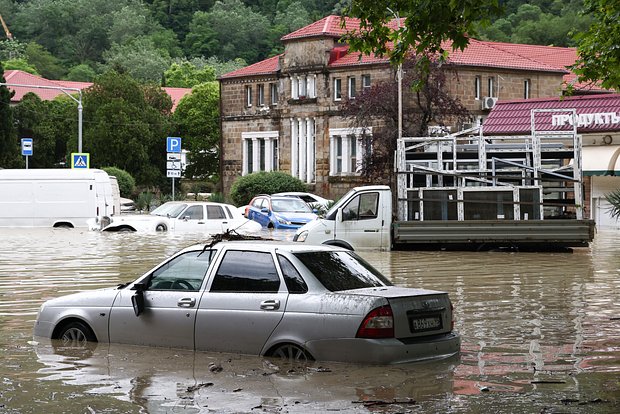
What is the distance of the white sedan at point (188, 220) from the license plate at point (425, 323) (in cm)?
2583

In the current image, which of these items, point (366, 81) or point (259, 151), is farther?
point (259, 151)

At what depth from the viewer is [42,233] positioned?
1537 inches

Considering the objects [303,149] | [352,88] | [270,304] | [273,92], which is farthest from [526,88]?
[270,304]

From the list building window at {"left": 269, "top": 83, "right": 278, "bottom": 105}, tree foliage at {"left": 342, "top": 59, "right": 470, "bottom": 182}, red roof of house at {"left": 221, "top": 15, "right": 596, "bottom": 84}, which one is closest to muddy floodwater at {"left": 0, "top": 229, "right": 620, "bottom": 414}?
tree foliage at {"left": 342, "top": 59, "right": 470, "bottom": 182}

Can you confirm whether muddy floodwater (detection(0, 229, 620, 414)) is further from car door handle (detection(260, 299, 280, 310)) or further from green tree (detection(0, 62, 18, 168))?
green tree (detection(0, 62, 18, 168))

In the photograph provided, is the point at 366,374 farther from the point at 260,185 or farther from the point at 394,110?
the point at 260,185

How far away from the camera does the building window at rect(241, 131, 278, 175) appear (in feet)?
251

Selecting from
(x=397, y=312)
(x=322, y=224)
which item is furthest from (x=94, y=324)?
(x=322, y=224)

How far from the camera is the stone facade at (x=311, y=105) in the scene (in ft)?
224

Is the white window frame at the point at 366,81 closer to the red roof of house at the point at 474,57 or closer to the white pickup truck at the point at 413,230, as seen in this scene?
the red roof of house at the point at 474,57

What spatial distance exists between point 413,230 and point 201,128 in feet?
212

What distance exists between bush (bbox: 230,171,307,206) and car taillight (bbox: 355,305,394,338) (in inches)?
2209

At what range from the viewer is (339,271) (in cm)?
1230

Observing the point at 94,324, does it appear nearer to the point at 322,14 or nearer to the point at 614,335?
the point at 614,335
